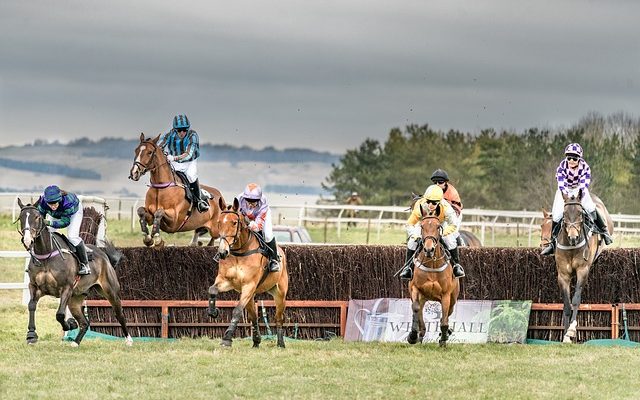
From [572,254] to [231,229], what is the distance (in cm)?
570

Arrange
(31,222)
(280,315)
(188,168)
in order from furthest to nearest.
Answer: (188,168) → (280,315) → (31,222)

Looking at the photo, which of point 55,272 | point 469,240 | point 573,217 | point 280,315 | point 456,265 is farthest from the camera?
point 469,240

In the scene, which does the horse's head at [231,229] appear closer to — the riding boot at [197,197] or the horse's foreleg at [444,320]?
Answer: the horse's foreleg at [444,320]

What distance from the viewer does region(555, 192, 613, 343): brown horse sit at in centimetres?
1820

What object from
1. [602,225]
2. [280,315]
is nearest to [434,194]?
[280,315]

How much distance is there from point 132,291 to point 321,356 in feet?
15.5

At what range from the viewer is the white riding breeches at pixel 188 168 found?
19.7 metres

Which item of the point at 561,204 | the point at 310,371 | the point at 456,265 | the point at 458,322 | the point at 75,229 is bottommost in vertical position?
the point at 310,371

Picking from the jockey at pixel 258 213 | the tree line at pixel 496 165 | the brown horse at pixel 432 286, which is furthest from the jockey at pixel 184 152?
the tree line at pixel 496 165

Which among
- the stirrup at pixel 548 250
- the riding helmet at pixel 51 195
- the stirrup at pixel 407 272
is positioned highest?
the riding helmet at pixel 51 195

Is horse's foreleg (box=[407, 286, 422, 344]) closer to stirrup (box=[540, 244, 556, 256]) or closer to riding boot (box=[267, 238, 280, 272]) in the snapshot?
riding boot (box=[267, 238, 280, 272])

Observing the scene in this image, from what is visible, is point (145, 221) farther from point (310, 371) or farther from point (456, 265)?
point (310, 371)

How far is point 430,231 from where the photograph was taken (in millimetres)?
15930

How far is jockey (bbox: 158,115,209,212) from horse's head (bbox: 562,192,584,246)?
19.0 ft
